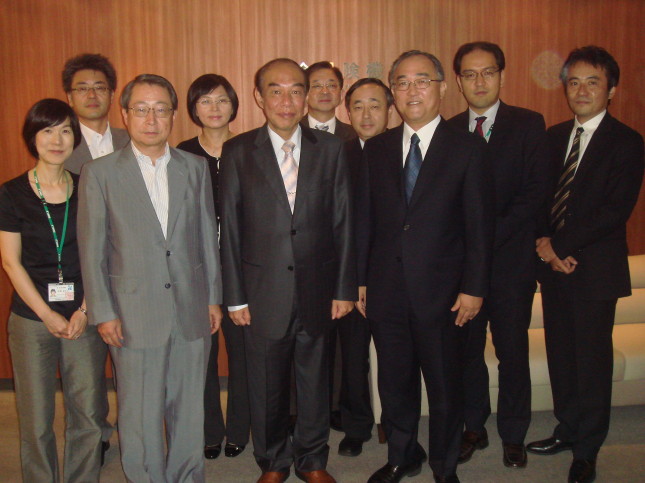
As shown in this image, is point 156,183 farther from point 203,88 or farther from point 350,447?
point 350,447

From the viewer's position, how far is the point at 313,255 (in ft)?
8.05

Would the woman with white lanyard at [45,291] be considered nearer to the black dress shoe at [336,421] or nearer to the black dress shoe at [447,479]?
the black dress shoe at [336,421]

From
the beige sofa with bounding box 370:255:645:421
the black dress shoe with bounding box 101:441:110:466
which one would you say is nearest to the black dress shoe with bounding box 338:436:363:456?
the beige sofa with bounding box 370:255:645:421

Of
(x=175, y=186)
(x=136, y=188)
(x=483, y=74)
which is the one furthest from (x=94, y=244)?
(x=483, y=74)

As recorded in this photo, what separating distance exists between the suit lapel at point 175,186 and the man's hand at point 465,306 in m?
1.28

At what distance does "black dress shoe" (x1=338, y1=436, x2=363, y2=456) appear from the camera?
3.02 m

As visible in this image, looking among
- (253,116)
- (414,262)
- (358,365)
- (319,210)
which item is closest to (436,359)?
(414,262)

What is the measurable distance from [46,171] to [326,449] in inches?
72.2

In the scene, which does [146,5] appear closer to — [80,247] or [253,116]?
[253,116]

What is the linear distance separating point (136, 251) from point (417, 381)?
145 cm

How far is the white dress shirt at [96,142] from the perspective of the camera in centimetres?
307

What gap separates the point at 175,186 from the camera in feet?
7.57

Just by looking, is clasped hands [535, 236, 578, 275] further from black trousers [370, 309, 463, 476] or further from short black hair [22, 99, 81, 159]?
short black hair [22, 99, 81, 159]

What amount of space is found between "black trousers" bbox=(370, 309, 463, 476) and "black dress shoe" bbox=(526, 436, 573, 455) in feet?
2.24
